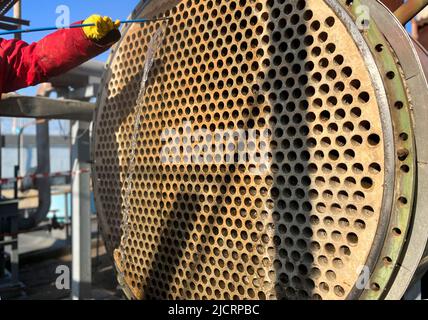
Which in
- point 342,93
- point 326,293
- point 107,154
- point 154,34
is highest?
point 154,34

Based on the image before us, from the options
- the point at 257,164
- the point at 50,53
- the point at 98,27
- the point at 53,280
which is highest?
the point at 98,27

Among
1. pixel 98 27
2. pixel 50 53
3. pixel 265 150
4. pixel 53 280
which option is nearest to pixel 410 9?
pixel 265 150

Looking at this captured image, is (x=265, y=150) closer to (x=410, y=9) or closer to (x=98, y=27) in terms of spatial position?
(x=410, y=9)

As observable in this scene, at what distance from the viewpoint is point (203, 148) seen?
2.10 meters

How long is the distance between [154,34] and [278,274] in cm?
157

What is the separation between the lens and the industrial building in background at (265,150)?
149 centimetres

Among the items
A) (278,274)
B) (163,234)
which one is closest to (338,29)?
(278,274)

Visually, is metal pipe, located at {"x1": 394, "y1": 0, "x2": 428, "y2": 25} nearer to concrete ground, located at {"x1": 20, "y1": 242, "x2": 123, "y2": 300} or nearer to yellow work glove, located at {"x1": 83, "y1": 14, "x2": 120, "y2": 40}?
yellow work glove, located at {"x1": 83, "y1": 14, "x2": 120, "y2": 40}

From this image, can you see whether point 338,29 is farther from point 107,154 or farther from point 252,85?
point 107,154

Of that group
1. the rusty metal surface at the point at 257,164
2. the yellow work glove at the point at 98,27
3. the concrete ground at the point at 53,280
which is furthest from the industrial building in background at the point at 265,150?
the concrete ground at the point at 53,280

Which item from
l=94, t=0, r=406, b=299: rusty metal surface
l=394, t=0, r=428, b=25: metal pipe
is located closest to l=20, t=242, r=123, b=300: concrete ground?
l=94, t=0, r=406, b=299: rusty metal surface

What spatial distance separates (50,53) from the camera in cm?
214

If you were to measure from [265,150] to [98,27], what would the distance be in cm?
107

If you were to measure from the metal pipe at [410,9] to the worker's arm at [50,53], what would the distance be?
1.41 m
